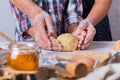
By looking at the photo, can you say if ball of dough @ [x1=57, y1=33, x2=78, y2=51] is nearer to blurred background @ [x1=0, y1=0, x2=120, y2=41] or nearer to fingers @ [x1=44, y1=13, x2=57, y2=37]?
fingers @ [x1=44, y1=13, x2=57, y2=37]

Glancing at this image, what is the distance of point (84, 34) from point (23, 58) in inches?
18.0

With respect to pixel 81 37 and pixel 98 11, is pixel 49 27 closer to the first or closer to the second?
pixel 81 37

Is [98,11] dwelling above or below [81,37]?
above

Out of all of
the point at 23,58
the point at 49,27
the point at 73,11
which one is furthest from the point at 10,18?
the point at 23,58

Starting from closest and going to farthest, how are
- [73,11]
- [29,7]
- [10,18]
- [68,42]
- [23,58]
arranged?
[23,58]
[68,42]
[29,7]
[73,11]
[10,18]

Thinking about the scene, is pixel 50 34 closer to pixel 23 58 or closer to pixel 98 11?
pixel 98 11

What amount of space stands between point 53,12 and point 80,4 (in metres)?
0.12

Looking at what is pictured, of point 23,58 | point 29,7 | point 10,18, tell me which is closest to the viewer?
point 23,58

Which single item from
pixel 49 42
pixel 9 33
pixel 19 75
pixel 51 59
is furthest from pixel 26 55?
pixel 9 33

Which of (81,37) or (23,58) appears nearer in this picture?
(23,58)

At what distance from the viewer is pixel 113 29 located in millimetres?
1685

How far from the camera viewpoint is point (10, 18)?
5.61ft

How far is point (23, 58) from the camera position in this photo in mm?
507

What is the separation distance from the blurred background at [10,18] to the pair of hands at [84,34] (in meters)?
0.74
